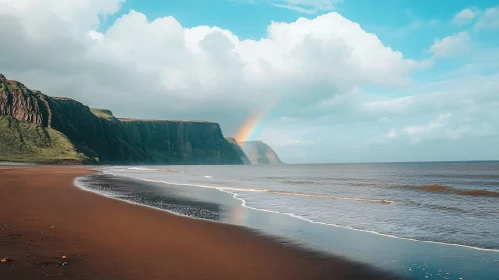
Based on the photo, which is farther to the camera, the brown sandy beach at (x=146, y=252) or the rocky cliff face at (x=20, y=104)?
the rocky cliff face at (x=20, y=104)

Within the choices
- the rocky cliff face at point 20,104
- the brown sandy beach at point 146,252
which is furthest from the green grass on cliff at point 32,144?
the brown sandy beach at point 146,252

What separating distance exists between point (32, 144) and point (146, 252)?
174 m

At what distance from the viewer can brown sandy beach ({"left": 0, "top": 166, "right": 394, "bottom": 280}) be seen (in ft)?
27.0

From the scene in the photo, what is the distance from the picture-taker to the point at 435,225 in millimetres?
16344

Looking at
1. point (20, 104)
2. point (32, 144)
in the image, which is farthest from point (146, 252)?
point (20, 104)

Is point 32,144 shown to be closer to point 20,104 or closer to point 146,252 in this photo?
point 20,104

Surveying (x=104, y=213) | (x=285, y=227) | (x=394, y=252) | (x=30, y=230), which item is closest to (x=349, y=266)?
(x=394, y=252)

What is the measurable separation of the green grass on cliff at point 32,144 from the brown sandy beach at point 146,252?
458 feet

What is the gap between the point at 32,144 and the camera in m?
154

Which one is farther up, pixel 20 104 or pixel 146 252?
pixel 20 104

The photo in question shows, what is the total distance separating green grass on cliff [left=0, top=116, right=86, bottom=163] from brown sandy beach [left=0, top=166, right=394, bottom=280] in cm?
13946

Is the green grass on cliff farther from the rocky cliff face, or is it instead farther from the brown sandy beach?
the brown sandy beach

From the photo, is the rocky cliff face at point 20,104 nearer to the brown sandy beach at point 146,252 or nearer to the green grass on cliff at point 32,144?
the green grass on cliff at point 32,144

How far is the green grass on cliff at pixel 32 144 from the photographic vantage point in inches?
5517
